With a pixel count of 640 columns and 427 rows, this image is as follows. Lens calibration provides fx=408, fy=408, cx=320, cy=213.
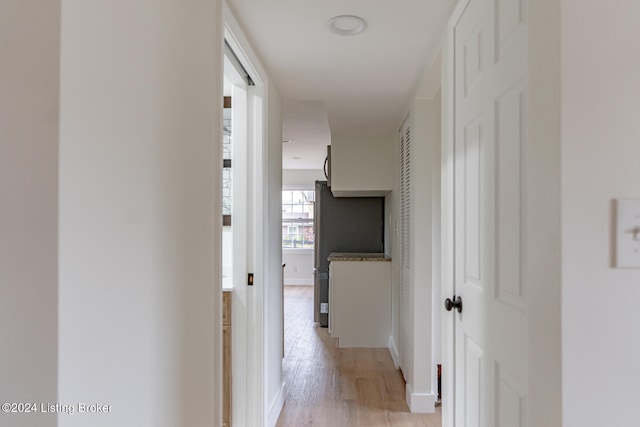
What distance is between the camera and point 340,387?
3.07 m

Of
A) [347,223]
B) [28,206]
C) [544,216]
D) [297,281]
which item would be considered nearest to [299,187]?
[297,281]

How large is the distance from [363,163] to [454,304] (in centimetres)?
260

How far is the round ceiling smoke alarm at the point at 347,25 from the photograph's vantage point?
5.54 feet

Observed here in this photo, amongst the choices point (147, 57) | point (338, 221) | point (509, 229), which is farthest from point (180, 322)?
point (338, 221)

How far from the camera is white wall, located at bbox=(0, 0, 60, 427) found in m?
0.62

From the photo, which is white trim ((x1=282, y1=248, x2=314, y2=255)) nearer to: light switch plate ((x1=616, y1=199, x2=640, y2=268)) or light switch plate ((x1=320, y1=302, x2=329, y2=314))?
light switch plate ((x1=320, y1=302, x2=329, y2=314))

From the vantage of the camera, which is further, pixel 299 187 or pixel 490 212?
pixel 299 187

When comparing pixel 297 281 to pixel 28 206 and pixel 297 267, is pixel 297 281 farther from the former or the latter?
pixel 28 206

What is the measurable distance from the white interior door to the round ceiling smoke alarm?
1.30 feet

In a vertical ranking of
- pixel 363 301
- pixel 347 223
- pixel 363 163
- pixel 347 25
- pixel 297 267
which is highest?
pixel 347 25

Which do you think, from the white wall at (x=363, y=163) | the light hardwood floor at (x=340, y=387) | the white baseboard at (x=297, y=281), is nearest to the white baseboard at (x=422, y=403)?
the light hardwood floor at (x=340, y=387)

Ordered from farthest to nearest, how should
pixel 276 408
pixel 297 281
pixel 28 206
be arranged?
1. pixel 297 281
2. pixel 276 408
3. pixel 28 206

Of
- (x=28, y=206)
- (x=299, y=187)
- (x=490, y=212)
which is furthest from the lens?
(x=299, y=187)

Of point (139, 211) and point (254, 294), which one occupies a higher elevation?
point (139, 211)
